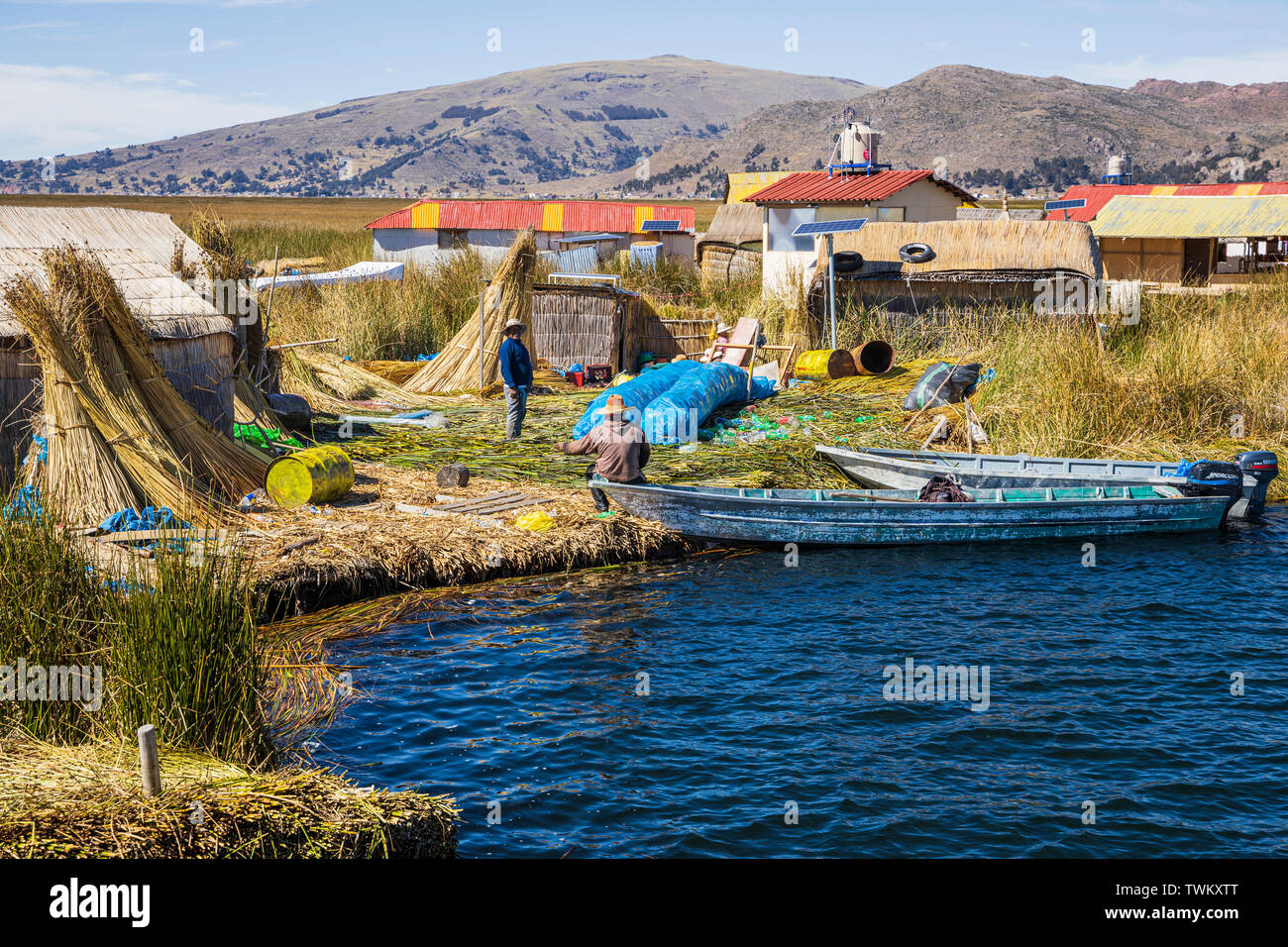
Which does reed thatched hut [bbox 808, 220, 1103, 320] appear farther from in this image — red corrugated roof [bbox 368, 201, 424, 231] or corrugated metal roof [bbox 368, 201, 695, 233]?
red corrugated roof [bbox 368, 201, 424, 231]

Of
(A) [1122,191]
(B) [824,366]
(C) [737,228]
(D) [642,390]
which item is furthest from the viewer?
(A) [1122,191]

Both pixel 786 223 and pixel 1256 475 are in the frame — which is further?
pixel 786 223

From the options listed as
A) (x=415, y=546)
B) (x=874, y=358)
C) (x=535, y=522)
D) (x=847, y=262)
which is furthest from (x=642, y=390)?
(x=847, y=262)

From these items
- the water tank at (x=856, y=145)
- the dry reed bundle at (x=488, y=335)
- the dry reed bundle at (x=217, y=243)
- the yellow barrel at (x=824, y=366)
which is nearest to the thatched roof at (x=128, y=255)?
the dry reed bundle at (x=217, y=243)

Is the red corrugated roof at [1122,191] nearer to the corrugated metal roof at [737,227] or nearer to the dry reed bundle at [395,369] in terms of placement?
the corrugated metal roof at [737,227]

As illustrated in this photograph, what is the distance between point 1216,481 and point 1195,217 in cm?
2267

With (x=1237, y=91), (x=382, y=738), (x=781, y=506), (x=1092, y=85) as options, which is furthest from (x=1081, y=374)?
(x=1237, y=91)

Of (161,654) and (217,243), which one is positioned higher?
(217,243)

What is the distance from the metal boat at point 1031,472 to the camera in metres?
15.0

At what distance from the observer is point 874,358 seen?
858 inches

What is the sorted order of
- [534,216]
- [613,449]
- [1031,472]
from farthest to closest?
[534,216] → [1031,472] → [613,449]

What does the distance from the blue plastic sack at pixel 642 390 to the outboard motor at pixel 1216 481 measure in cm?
715

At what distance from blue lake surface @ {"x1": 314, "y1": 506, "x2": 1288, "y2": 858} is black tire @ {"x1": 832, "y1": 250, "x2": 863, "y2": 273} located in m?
11.6

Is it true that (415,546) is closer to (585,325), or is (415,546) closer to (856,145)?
(585,325)
